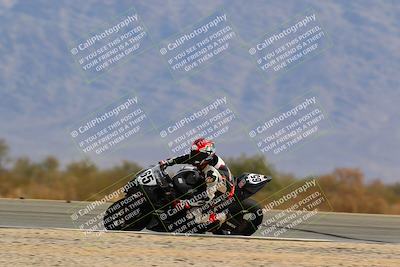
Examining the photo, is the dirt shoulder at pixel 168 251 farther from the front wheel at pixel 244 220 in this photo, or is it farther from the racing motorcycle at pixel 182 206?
the front wheel at pixel 244 220

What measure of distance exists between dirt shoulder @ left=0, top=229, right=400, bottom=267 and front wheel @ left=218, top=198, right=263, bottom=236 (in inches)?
40.2

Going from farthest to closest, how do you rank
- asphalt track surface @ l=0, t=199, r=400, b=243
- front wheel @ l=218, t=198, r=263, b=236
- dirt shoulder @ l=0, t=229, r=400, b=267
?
1. asphalt track surface @ l=0, t=199, r=400, b=243
2. front wheel @ l=218, t=198, r=263, b=236
3. dirt shoulder @ l=0, t=229, r=400, b=267

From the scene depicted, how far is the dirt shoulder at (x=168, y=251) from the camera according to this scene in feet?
35.5

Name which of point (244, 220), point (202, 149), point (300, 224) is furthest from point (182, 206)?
point (300, 224)

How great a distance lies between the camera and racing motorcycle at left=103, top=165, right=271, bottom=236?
13875mm

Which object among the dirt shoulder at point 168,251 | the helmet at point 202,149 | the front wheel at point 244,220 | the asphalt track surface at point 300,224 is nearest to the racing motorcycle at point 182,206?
the front wheel at point 244,220

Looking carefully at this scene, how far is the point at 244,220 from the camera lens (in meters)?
14.5

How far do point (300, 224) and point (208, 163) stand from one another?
13.0 feet

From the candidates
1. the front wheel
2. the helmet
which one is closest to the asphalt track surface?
the front wheel

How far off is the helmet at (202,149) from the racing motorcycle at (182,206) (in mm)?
200

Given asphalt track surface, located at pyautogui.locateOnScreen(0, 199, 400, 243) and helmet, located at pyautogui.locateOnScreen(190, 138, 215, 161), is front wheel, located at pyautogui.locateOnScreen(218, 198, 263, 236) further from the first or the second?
helmet, located at pyautogui.locateOnScreen(190, 138, 215, 161)

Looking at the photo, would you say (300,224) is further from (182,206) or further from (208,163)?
(182,206)

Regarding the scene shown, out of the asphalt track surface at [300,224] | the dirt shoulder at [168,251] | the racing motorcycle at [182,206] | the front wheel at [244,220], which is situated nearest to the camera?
the dirt shoulder at [168,251]

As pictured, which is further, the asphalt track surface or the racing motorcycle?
the asphalt track surface
